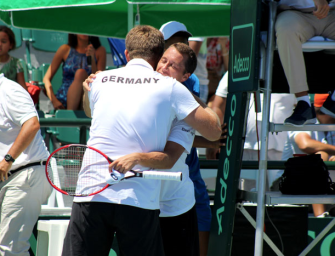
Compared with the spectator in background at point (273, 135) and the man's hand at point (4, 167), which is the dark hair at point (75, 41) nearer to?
the spectator in background at point (273, 135)

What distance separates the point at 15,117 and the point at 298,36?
227 centimetres

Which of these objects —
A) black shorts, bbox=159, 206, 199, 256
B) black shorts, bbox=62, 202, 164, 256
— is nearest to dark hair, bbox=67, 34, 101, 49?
black shorts, bbox=159, 206, 199, 256

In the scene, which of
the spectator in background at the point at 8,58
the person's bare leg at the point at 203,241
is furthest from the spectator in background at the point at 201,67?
the person's bare leg at the point at 203,241

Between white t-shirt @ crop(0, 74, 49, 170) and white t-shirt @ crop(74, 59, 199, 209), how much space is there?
5.08 feet

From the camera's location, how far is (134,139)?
9.19ft

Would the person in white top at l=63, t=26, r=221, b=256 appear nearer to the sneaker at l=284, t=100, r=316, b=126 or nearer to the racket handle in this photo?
the racket handle

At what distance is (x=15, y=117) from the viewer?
13.9 ft

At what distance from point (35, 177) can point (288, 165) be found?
80.9 inches

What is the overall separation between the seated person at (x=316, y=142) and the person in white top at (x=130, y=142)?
3103 mm

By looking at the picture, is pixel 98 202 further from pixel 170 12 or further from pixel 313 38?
pixel 170 12

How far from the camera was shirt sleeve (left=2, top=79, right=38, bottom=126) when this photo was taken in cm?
423

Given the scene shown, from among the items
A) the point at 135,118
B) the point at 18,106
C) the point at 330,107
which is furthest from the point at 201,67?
the point at 135,118

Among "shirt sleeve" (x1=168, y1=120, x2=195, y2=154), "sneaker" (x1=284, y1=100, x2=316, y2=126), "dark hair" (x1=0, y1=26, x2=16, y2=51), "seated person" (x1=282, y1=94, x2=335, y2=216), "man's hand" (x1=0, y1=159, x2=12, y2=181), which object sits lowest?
"seated person" (x1=282, y1=94, x2=335, y2=216)

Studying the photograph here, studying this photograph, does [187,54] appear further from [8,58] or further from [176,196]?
[8,58]
